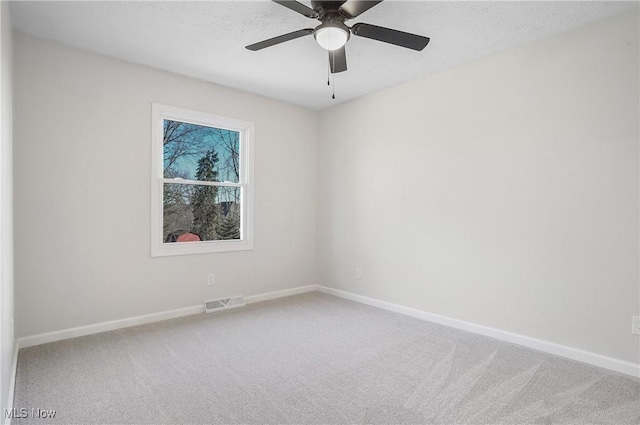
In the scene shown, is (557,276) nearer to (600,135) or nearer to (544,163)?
(544,163)

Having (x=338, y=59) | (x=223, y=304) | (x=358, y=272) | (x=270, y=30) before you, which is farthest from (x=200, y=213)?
(x=338, y=59)

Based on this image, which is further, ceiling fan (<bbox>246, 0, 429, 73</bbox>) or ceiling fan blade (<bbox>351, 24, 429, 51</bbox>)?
ceiling fan blade (<bbox>351, 24, 429, 51</bbox>)

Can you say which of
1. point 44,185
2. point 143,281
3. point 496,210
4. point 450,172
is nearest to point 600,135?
point 496,210

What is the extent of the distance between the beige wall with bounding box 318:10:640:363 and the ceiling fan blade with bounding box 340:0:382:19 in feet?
5.40

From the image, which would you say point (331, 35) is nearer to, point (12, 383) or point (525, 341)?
point (525, 341)

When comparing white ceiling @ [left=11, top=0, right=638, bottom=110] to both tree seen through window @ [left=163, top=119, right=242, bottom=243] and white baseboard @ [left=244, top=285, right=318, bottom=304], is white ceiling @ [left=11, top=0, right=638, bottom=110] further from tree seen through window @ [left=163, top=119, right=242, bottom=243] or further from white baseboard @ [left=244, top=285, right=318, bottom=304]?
white baseboard @ [left=244, top=285, right=318, bottom=304]

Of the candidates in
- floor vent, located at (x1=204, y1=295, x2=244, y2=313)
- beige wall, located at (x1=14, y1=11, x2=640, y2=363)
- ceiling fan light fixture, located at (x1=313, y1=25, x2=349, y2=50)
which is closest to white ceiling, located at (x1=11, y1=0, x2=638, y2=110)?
beige wall, located at (x1=14, y1=11, x2=640, y2=363)

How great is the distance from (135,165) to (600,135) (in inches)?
155

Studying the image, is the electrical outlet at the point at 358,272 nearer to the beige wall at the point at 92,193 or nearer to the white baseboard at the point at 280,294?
the white baseboard at the point at 280,294

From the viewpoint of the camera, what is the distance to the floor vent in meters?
3.90

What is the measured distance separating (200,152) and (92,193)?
1.17 meters

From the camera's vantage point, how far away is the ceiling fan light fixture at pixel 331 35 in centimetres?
222

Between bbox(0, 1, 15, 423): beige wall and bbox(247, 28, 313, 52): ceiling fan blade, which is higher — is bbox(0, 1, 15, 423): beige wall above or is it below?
below

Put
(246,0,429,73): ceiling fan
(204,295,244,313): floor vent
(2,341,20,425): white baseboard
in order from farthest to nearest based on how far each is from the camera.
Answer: (204,295,244,313): floor vent < (246,0,429,73): ceiling fan < (2,341,20,425): white baseboard
